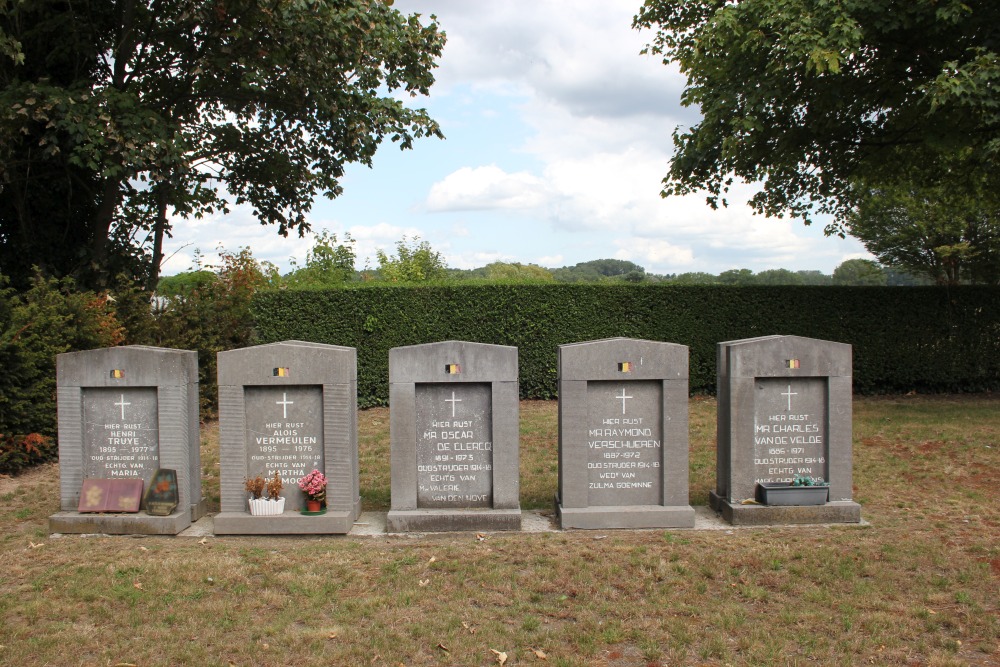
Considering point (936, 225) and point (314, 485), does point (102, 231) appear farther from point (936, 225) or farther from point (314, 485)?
point (936, 225)

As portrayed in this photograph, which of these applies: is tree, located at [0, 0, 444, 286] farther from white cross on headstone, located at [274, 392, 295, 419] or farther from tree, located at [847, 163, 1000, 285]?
tree, located at [847, 163, 1000, 285]

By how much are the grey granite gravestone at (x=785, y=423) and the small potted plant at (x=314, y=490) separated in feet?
12.6

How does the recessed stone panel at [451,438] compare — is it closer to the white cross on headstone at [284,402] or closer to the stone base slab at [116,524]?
the white cross on headstone at [284,402]

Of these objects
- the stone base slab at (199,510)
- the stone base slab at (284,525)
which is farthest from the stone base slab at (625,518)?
the stone base slab at (199,510)

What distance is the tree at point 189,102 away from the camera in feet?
38.0

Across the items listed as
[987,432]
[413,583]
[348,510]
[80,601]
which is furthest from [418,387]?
[987,432]

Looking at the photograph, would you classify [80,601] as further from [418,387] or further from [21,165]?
[21,165]

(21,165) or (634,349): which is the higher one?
(21,165)

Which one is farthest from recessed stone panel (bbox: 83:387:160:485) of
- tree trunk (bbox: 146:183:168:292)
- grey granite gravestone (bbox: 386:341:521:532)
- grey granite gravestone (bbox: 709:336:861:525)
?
tree trunk (bbox: 146:183:168:292)

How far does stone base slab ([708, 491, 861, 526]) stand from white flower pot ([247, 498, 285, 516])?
166 inches

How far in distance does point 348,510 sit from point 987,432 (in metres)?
10.1

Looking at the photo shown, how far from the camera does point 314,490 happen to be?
698 cm

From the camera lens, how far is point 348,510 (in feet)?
23.4

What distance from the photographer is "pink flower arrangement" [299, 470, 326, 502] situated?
22.9ft
